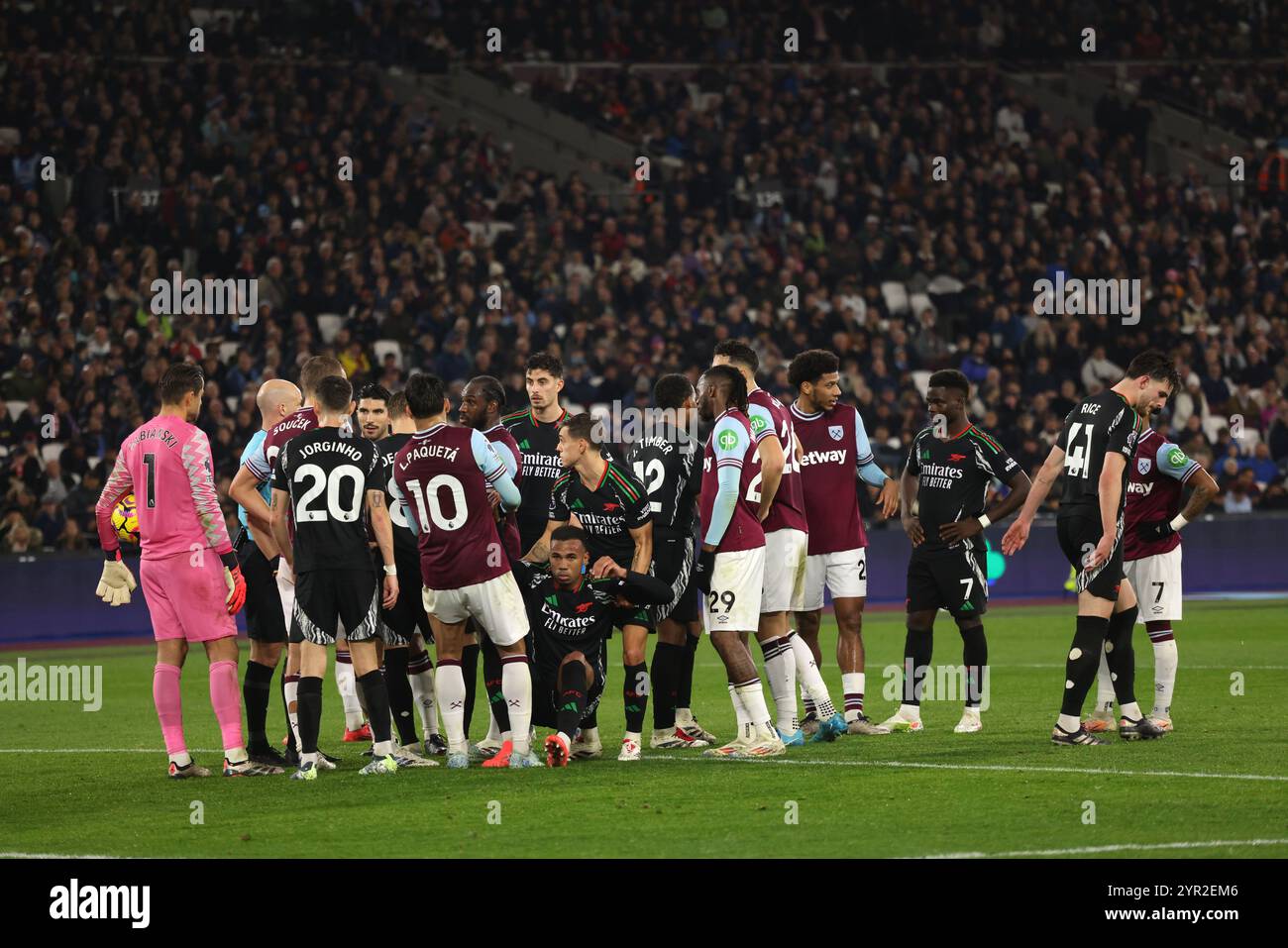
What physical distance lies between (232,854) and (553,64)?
28648 mm

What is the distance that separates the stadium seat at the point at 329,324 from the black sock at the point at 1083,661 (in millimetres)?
18233

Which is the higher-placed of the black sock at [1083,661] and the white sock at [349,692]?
the black sock at [1083,661]

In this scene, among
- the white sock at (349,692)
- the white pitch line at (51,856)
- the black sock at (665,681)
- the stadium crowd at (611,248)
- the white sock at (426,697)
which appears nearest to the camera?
the white pitch line at (51,856)

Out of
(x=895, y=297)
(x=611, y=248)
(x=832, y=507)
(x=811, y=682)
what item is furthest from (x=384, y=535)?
(x=895, y=297)

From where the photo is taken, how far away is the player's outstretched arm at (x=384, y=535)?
33.1 ft

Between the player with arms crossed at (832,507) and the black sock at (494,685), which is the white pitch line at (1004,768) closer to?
the black sock at (494,685)

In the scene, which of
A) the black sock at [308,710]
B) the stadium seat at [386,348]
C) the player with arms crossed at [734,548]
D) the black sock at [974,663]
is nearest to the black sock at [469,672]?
the black sock at [308,710]

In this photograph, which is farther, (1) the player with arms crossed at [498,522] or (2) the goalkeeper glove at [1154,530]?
(2) the goalkeeper glove at [1154,530]

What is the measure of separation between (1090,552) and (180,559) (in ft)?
18.6

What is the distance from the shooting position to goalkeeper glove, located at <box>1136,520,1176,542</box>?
11648mm

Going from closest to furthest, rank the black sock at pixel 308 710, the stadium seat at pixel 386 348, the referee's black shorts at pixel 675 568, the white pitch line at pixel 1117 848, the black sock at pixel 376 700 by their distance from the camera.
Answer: the white pitch line at pixel 1117 848 → the black sock at pixel 308 710 → the black sock at pixel 376 700 → the referee's black shorts at pixel 675 568 → the stadium seat at pixel 386 348

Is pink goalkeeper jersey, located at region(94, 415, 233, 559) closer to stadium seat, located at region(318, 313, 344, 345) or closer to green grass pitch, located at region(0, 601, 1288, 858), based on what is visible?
green grass pitch, located at region(0, 601, 1288, 858)

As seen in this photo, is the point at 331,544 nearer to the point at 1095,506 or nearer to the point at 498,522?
the point at 498,522

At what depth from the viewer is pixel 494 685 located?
11008mm
